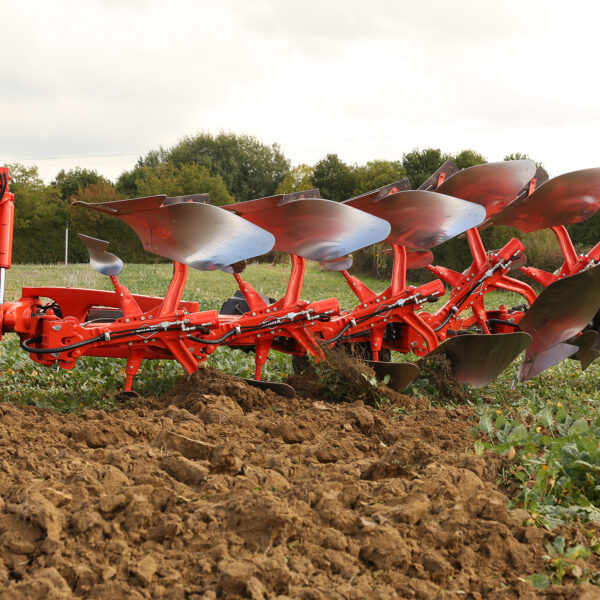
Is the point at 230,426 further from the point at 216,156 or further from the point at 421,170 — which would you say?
the point at 216,156

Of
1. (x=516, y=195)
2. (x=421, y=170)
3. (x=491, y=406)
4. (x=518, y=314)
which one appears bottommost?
(x=491, y=406)

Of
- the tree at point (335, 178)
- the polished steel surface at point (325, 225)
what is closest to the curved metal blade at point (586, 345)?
the polished steel surface at point (325, 225)

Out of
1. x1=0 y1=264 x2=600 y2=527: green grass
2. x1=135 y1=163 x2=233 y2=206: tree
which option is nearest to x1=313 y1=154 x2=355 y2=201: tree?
x1=135 y1=163 x2=233 y2=206: tree

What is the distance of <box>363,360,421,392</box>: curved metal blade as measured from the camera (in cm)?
582

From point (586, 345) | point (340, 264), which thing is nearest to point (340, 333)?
point (340, 264)

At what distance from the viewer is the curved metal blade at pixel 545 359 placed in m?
6.65

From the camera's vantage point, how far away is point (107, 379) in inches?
258

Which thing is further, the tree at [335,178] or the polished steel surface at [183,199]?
the tree at [335,178]

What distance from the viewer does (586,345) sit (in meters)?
6.99

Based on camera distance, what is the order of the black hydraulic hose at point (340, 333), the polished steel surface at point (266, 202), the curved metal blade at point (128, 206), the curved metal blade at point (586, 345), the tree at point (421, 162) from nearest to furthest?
the curved metal blade at point (128, 206) → the polished steel surface at point (266, 202) → the black hydraulic hose at point (340, 333) → the curved metal blade at point (586, 345) → the tree at point (421, 162)

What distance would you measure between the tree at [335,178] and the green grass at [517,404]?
32392 mm

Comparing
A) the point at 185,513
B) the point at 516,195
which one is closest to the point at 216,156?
the point at 516,195

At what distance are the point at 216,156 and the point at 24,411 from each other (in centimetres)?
5787

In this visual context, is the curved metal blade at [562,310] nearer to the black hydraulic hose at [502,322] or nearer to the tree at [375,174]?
the black hydraulic hose at [502,322]
